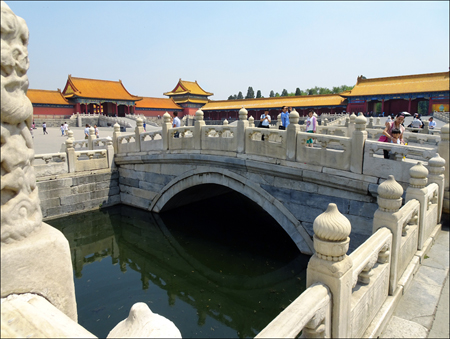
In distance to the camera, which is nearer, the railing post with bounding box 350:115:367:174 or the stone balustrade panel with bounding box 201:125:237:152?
the railing post with bounding box 350:115:367:174

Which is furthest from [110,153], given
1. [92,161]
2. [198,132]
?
[198,132]

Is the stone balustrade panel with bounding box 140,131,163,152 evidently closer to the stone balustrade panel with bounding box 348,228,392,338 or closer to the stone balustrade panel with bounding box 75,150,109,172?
the stone balustrade panel with bounding box 75,150,109,172

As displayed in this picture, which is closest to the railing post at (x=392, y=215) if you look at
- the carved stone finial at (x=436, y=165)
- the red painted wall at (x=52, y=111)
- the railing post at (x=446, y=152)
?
the carved stone finial at (x=436, y=165)

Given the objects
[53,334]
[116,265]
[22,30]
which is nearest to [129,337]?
→ [53,334]

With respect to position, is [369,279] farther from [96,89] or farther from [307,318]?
[96,89]

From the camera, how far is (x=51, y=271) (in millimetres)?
1833

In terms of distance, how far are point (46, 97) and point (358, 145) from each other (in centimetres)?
3536

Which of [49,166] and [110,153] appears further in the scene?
[110,153]

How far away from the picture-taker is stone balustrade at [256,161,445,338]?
7.31 feet

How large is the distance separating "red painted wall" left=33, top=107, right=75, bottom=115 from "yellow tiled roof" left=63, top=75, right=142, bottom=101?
60.2 inches

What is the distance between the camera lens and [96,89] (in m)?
37.3

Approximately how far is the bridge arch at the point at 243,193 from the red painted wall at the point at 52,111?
27.9 m

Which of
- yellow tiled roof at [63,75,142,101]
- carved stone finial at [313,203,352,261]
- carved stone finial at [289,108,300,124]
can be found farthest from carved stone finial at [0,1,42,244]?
yellow tiled roof at [63,75,142,101]

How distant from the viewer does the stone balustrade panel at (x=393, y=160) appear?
18.1ft
